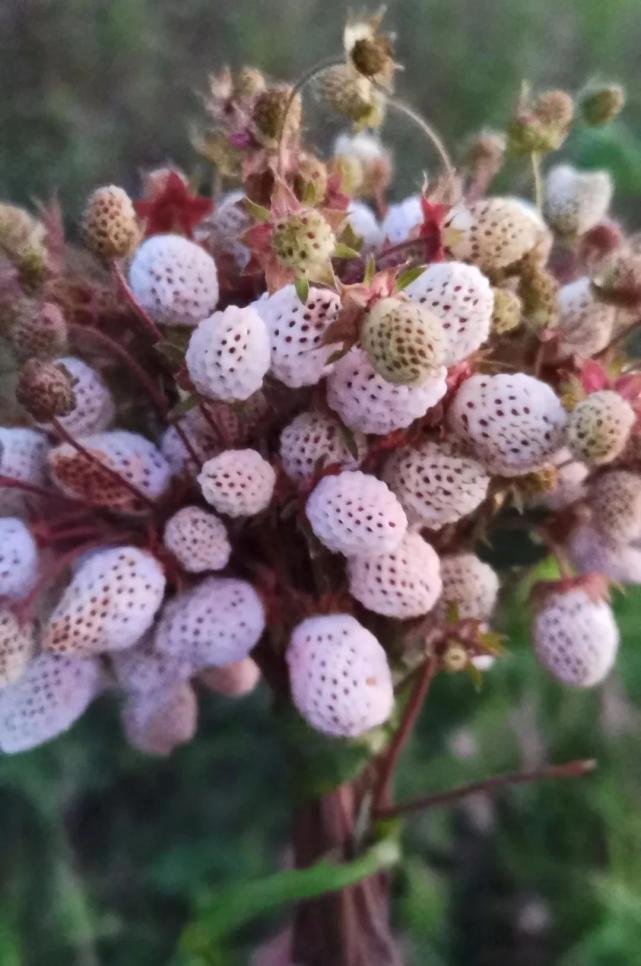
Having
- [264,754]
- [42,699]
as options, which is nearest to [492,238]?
[42,699]

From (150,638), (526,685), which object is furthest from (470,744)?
(150,638)

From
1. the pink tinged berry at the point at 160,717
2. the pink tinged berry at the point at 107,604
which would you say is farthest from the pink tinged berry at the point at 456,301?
the pink tinged berry at the point at 160,717

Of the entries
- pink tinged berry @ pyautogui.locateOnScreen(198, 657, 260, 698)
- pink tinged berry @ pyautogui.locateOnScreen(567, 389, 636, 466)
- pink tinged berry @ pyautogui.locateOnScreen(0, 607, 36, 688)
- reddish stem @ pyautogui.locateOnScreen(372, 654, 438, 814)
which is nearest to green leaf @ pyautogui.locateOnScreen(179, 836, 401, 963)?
reddish stem @ pyautogui.locateOnScreen(372, 654, 438, 814)

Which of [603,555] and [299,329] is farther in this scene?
[603,555]

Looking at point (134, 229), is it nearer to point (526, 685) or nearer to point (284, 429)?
point (284, 429)

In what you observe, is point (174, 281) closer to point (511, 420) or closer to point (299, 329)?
point (299, 329)
